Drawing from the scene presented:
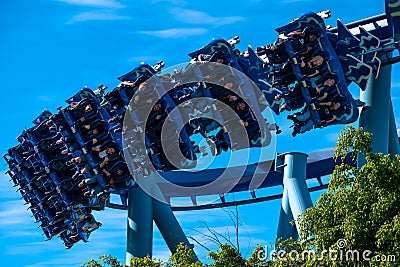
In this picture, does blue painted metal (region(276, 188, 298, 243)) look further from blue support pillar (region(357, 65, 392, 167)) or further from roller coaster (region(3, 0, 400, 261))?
blue support pillar (region(357, 65, 392, 167))

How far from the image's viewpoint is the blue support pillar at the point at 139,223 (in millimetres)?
18641

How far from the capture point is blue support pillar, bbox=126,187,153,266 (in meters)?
18.6

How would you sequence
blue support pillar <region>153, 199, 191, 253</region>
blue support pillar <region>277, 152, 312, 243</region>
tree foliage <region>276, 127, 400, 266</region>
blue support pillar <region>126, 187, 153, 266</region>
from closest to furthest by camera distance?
tree foliage <region>276, 127, 400, 266</region>, blue support pillar <region>277, 152, 312, 243</region>, blue support pillar <region>126, 187, 153, 266</region>, blue support pillar <region>153, 199, 191, 253</region>

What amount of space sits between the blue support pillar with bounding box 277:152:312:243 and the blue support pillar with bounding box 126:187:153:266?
10.3 ft

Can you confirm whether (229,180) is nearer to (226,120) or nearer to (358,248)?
(226,120)

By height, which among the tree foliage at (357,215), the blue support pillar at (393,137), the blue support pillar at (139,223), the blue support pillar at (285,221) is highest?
the blue support pillar at (393,137)

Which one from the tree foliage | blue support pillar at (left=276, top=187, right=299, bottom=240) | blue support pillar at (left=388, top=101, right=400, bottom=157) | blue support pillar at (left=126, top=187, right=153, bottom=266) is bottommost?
the tree foliage

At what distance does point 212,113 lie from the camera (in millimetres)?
16219

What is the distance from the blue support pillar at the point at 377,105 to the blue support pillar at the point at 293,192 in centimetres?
201

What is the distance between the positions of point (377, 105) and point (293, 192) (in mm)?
2694

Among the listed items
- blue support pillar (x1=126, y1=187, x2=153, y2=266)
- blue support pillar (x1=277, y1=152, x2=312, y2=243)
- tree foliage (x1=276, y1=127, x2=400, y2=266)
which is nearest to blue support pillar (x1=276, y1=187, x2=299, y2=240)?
Answer: blue support pillar (x1=277, y1=152, x2=312, y2=243)

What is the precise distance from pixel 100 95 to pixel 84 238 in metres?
3.94

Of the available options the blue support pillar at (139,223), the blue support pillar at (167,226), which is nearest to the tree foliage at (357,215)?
the blue support pillar at (139,223)

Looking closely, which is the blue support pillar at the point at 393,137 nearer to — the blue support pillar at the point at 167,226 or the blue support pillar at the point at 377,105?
the blue support pillar at the point at 377,105
